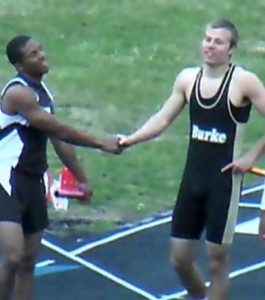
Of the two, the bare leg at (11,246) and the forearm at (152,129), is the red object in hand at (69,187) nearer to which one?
the forearm at (152,129)

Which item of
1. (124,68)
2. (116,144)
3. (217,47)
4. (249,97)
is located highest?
(217,47)

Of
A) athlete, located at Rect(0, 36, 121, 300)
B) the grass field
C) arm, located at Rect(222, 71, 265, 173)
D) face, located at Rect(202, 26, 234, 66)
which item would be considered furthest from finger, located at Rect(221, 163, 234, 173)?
the grass field

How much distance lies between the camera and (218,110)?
8188mm

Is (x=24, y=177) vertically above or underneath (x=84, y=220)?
above

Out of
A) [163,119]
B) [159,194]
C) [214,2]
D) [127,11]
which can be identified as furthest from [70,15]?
[163,119]

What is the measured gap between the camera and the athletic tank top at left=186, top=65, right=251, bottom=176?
322 inches

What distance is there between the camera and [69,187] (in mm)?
8977

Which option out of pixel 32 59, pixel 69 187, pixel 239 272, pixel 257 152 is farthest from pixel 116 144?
pixel 239 272

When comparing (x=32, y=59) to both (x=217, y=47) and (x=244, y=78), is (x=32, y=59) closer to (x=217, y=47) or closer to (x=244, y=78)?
(x=217, y=47)

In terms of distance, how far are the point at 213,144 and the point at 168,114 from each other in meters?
0.41

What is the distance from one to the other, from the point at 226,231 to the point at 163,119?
2.39 feet

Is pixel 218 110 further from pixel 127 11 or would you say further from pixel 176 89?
pixel 127 11

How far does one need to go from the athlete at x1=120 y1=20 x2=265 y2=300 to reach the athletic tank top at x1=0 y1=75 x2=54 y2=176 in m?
0.71

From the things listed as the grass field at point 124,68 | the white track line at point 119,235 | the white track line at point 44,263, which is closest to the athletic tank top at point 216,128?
the white track line at point 44,263
